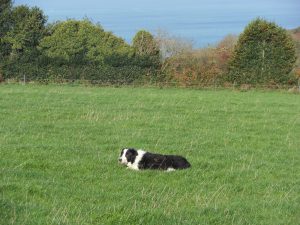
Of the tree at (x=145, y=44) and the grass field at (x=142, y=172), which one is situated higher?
the tree at (x=145, y=44)

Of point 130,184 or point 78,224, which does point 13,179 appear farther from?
point 78,224

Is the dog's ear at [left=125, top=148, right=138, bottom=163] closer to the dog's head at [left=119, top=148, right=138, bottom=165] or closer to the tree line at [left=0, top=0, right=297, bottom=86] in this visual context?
the dog's head at [left=119, top=148, right=138, bottom=165]

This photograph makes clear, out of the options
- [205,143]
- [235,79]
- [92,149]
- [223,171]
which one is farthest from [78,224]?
[235,79]

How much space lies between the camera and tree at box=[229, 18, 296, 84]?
39344 mm

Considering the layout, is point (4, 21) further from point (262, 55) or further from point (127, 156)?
point (127, 156)

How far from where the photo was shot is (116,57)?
1620 inches

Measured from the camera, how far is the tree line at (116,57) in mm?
39438

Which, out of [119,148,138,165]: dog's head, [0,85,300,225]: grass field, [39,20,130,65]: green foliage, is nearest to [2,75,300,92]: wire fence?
[39,20,130,65]: green foliage

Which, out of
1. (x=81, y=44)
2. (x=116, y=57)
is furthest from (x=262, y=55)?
(x=81, y=44)

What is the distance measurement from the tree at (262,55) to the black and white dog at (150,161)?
30711 millimetres

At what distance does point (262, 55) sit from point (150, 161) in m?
32.3

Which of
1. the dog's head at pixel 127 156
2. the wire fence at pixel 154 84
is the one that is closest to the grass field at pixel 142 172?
the dog's head at pixel 127 156

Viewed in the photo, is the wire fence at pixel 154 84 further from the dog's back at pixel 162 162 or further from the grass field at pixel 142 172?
the dog's back at pixel 162 162

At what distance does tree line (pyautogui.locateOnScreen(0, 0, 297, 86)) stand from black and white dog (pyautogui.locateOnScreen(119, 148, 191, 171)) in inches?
1158
